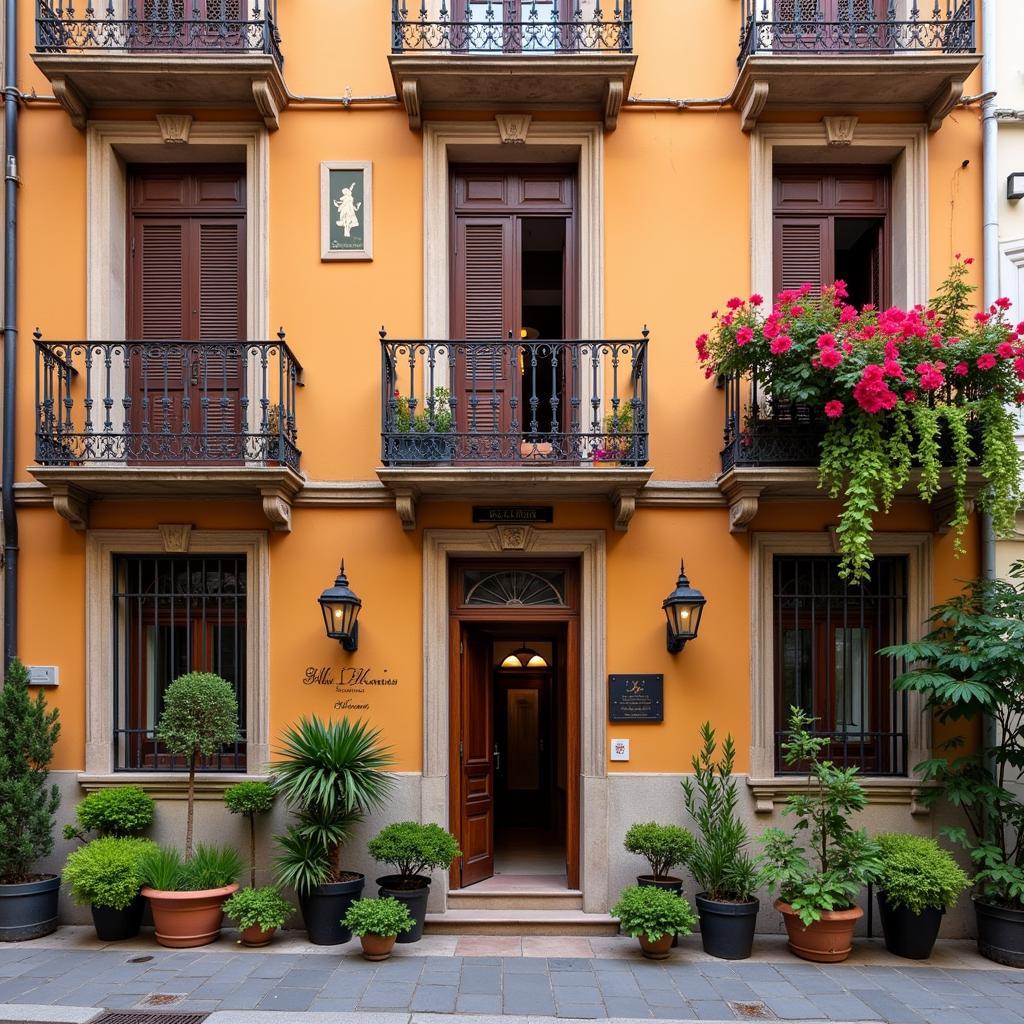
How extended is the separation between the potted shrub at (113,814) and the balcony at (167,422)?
263 cm

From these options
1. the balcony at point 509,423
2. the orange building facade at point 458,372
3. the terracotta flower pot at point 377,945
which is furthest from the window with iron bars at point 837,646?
the terracotta flower pot at point 377,945

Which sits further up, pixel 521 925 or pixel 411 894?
pixel 411 894

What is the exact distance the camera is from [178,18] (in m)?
9.06

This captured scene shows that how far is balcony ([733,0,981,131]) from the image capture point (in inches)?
332

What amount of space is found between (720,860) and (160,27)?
10.1 metres

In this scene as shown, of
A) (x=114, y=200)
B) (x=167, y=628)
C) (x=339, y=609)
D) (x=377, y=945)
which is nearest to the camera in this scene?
(x=377, y=945)

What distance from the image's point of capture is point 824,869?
7762 millimetres

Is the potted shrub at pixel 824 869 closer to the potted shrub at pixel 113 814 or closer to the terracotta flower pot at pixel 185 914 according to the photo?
the terracotta flower pot at pixel 185 914

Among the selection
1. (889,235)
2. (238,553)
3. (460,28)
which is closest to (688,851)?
(238,553)

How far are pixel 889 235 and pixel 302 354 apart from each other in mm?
6354

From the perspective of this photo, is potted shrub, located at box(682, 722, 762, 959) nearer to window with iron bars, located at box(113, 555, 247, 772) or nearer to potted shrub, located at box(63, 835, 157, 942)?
window with iron bars, located at box(113, 555, 247, 772)

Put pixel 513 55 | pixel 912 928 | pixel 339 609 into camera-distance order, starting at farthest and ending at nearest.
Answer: pixel 513 55 → pixel 339 609 → pixel 912 928

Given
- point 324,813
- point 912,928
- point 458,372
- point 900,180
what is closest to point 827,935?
point 912,928

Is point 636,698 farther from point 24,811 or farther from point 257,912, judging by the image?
point 24,811
